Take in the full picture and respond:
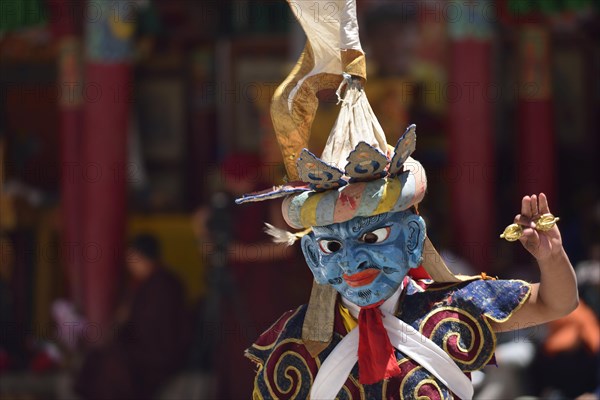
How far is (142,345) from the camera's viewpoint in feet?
22.5

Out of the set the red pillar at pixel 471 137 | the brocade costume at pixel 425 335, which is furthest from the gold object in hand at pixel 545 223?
the red pillar at pixel 471 137

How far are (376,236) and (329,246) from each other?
5.1 inches

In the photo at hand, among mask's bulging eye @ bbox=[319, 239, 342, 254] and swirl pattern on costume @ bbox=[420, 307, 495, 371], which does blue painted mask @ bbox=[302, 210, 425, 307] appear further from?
swirl pattern on costume @ bbox=[420, 307, 495, 371]

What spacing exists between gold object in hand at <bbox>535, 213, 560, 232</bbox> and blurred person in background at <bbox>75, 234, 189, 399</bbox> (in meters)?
3.86

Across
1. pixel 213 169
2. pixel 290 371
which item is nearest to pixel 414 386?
pixel 290 371

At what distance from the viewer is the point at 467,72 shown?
7094mm

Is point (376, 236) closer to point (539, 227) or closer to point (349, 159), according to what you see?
point (349, 159)

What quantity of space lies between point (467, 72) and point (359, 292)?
3.90 meters

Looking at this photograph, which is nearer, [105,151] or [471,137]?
[471,137]

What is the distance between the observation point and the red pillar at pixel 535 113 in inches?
325

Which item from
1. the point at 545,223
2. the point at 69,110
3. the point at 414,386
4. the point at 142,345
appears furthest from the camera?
the point at 69,110

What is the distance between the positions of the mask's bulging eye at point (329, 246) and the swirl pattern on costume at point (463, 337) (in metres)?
0.31

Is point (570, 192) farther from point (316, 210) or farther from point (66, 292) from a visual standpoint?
point (316, 210)

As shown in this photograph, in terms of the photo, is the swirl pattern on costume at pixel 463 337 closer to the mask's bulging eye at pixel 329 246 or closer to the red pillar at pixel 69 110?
the mask's bulging eye at pixel 329 246
